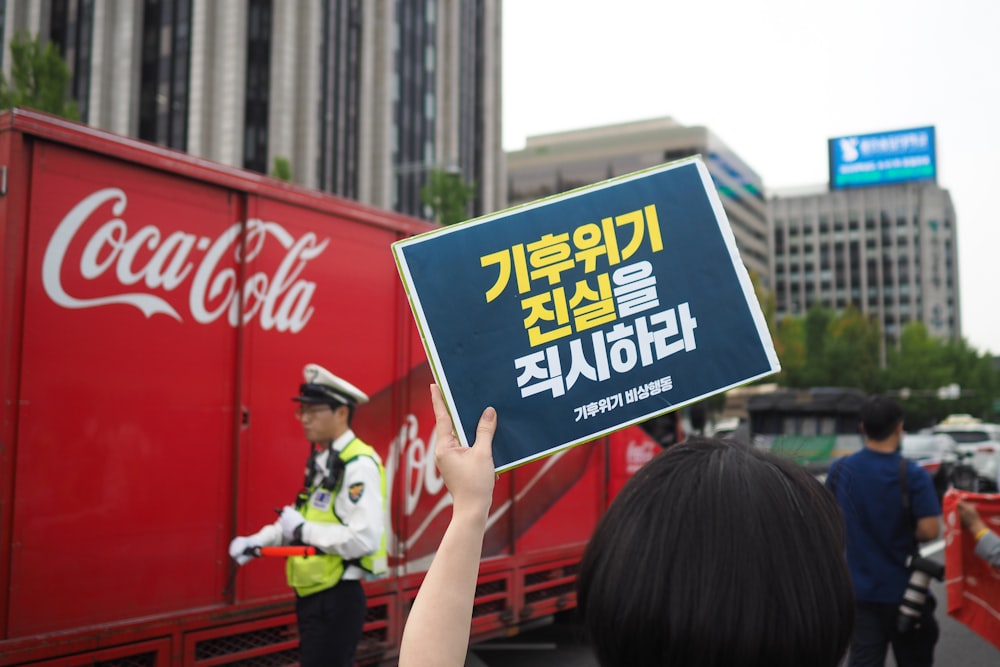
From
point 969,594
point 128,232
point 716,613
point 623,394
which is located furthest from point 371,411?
point 716,613

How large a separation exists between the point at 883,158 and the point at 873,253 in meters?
36.7

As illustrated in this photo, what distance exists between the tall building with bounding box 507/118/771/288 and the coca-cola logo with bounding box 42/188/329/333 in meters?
93.4

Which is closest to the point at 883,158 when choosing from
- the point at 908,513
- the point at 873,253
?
the point at 873,253

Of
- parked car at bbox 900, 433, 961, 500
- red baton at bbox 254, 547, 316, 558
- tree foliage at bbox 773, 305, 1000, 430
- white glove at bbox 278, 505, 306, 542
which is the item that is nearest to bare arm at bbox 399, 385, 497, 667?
red baton at bbox 254, 547, 316, 558

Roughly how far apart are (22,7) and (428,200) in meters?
30.5

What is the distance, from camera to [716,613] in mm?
1220

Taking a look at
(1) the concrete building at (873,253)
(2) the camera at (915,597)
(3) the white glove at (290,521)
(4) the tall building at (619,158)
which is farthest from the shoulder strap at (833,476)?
(1) the concrete building at (873,253)

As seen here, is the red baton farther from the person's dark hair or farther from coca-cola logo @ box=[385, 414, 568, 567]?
the person's dark hair

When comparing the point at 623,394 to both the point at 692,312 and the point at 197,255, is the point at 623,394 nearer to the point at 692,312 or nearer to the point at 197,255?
the point at 692,312

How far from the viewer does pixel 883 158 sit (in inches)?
3533

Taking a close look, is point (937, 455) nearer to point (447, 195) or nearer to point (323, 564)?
point (447, 195)

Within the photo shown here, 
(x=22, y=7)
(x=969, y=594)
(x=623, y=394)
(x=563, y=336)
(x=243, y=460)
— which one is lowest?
(x=969, y=594)

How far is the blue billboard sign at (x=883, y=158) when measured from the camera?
288 ft

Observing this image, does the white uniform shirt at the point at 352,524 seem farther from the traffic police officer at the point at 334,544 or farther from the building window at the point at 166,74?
the building window at the point at 166,74
